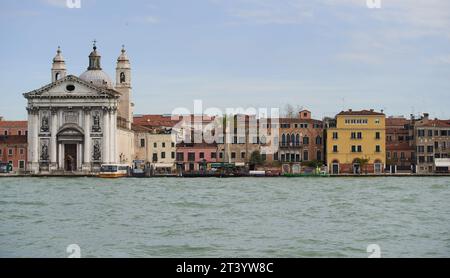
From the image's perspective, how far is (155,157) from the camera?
2176 inches

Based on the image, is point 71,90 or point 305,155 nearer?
point 71,90

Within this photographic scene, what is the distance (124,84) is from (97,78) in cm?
302

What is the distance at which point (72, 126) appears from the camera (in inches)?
2009

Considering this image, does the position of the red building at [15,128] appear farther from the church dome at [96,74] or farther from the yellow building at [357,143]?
the yellow building at [357,143]

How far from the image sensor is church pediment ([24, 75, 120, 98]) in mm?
50594

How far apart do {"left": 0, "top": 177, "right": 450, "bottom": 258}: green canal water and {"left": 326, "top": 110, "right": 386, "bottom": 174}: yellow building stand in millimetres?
26687

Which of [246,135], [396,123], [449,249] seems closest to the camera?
[449,249]

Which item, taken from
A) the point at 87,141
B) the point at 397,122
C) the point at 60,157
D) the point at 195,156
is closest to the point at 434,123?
the point at 397,122

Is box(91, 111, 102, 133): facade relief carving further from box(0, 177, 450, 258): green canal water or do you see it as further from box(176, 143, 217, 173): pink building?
box(0, 177, 450, 258): green canal water

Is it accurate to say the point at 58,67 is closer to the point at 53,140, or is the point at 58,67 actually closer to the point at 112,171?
the point at 53,140

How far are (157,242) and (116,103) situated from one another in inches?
1538
